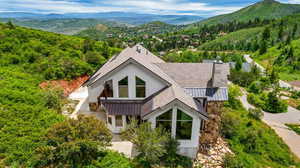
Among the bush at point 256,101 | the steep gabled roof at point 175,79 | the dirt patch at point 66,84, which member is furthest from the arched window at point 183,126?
the bush at point 256,101

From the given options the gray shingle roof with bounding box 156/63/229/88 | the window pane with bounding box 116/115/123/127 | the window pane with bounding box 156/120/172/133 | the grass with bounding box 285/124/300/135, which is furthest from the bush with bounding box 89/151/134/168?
the grass with bounding box 285/124/300/135

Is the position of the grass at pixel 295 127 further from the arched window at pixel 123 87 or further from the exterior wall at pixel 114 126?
the arched window at pixel 123 87

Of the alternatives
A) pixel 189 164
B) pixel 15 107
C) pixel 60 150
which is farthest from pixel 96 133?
pixel 15 107

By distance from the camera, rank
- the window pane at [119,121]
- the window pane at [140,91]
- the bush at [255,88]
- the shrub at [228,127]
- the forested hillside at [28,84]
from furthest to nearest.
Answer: the bush at [255,88]
the shrub at [228,127]
the window pane at [119,121]
the window pane at [140,91]
the forested hillside at [28,84]

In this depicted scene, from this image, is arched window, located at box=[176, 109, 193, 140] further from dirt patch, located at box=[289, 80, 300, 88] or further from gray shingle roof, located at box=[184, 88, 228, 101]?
dirt patch, located at box=[289, 80, 300, 88]

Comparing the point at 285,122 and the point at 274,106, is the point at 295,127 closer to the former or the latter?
the point at 285,122

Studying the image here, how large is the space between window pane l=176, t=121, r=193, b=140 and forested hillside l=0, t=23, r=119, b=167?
1019cm

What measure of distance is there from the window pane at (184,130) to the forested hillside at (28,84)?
10.2 m

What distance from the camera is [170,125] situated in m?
15.0

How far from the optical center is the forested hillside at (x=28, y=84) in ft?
44.5

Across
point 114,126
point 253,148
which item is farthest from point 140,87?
point 253,148

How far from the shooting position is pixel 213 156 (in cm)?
1620

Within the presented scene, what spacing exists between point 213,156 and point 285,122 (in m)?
30.3

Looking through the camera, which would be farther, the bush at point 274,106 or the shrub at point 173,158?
the bush at point 274,106
